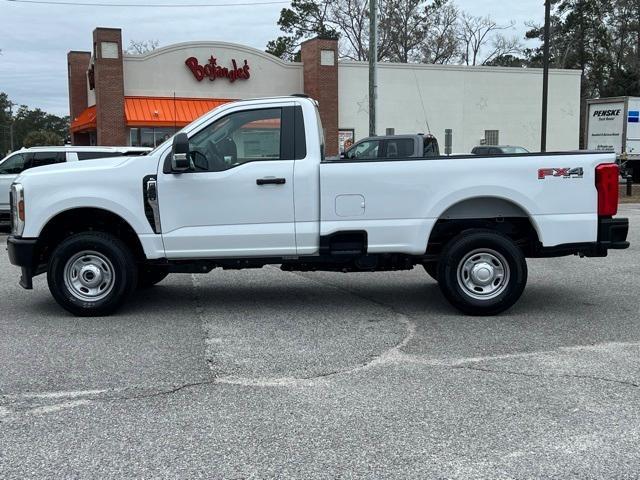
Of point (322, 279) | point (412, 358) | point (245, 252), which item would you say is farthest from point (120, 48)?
point (412, 358)

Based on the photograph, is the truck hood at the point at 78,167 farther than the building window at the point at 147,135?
No

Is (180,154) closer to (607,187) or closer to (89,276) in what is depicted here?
(89,276)

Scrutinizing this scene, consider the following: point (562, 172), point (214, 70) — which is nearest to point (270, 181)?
point (562, 172)

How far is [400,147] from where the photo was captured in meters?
15.0

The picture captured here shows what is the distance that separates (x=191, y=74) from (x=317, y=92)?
546 cm

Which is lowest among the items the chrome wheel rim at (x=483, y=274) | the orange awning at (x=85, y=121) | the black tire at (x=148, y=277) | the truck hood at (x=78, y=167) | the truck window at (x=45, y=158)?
the black tire at (x=148, y=277)

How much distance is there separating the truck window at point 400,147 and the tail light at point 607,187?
320 inches

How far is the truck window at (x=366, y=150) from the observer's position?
1581cm

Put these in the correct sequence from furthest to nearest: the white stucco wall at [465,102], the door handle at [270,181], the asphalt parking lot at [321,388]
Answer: the white stucco wall at [465,102] → the door handle at [270,181] → the asphalt parking lot at [321,388]

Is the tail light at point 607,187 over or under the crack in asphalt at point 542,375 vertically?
over

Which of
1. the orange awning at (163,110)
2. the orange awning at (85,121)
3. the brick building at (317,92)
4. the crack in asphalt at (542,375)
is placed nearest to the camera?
the crack in asphalt at (542,375)

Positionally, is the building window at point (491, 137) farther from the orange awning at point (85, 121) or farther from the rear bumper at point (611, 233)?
the rear bumper at point (611, 233)

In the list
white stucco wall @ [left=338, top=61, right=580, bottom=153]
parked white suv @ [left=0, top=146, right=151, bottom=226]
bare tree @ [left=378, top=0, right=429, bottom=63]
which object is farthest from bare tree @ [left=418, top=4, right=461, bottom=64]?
parked white suv @ [left=0, top=146, right=151, bottom=226]

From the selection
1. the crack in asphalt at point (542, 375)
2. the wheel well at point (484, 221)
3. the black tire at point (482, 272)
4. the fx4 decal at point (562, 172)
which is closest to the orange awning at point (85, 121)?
the wheel well at point (484, 221)
